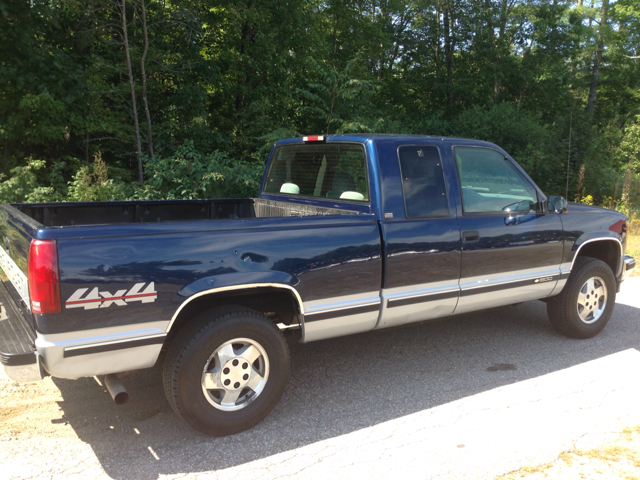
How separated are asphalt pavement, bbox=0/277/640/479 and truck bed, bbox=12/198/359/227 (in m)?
1.35

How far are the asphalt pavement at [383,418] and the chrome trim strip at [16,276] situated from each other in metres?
0.94

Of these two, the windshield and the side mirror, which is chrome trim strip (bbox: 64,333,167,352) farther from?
the side mirror

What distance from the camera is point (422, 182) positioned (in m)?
4.04

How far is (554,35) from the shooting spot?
29.3 metres

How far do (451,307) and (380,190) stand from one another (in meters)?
1.17

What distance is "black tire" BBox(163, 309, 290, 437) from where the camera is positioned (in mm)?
3078

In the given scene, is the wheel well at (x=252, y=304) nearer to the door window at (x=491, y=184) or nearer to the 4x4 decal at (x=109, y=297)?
the 4x4 decal at (x=109, y=297)

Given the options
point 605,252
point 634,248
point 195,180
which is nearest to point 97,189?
point 195,180

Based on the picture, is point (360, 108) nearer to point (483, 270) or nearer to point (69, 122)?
point (69, 122)

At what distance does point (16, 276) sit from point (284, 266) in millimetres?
1667

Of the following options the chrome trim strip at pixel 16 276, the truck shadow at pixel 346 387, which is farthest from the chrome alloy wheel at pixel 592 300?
the chrome trim strip at pixel 16 276

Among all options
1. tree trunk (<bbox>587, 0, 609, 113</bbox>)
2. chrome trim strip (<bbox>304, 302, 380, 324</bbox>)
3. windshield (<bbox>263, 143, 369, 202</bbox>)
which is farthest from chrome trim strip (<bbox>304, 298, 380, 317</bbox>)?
tree trunk (<bbox>587, 0, 609, 113</bbox>)

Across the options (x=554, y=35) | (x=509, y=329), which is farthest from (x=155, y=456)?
(x=554, y=35)

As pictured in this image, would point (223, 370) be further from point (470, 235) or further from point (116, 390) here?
point (470, 235)
